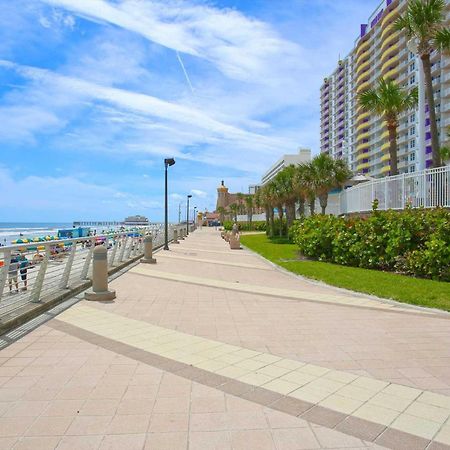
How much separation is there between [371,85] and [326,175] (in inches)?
2854

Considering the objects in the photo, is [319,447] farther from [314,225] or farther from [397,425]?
[314,225]

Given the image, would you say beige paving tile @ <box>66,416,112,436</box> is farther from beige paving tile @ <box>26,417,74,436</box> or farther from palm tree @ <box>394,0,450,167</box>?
palm tree @ <box>394,0,450,167</box>

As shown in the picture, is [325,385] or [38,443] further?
[325,385]

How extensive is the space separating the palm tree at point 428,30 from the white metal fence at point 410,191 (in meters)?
3.19

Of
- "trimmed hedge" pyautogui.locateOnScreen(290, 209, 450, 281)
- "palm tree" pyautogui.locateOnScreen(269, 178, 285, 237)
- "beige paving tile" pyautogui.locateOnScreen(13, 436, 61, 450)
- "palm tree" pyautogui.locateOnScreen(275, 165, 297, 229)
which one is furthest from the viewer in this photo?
"palm tree" pyautogui.locateOnScreen(269, 178, 285, 237)

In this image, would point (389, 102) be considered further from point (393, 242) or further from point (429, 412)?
point (429, 412)

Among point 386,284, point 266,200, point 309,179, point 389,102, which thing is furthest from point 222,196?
point 386,284

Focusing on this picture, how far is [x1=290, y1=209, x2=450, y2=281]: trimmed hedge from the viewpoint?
11523 mm

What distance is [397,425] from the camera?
3.54 m

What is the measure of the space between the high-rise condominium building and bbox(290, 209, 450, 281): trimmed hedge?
4631cm

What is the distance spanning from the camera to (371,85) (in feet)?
312

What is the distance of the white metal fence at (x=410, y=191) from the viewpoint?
13961 millimetres

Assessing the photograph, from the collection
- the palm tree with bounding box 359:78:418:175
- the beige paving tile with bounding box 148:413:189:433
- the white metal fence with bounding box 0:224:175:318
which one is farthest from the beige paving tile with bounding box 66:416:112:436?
the palm tree with bounding box 359:78:418:175

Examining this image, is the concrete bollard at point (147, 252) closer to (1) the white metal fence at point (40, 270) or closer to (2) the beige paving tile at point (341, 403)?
(1) the white metal fence at point (40, 270)
